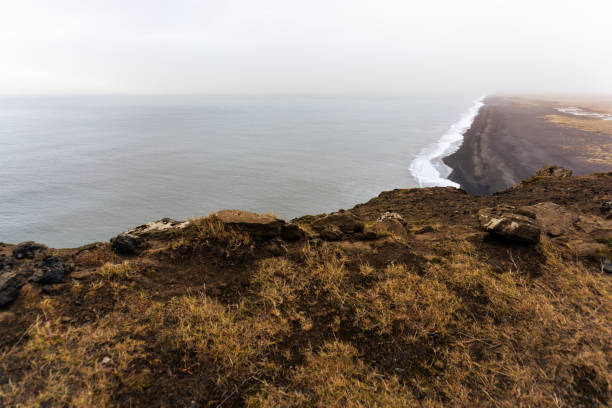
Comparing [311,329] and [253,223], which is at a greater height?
[253,223]

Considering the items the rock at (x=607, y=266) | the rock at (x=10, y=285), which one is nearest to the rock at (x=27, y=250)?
the rock at (x=10, y=285)

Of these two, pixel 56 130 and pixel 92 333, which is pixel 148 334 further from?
pixel 56 130

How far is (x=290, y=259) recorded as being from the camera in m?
5.93

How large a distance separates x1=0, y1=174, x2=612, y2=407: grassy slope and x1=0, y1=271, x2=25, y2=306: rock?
0.13m

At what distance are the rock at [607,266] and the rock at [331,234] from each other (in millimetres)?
5399

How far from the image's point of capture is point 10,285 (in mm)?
4266

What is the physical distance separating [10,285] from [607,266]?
10843 millimetres

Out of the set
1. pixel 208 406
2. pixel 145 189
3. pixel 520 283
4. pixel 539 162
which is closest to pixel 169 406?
pixel 208 406

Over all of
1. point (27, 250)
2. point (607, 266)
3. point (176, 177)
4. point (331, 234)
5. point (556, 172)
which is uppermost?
point (27, 250)

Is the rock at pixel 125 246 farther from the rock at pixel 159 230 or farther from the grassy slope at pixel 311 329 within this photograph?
the rock at pixel 159 230

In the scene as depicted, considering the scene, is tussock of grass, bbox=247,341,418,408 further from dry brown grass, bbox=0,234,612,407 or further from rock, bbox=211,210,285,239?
rock, bbox=211,210,285,239

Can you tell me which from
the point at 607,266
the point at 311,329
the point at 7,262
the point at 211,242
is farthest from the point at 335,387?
the point at 607,266

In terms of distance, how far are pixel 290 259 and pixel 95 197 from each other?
93.6 ft

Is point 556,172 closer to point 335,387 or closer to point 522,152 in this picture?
point 335,387
